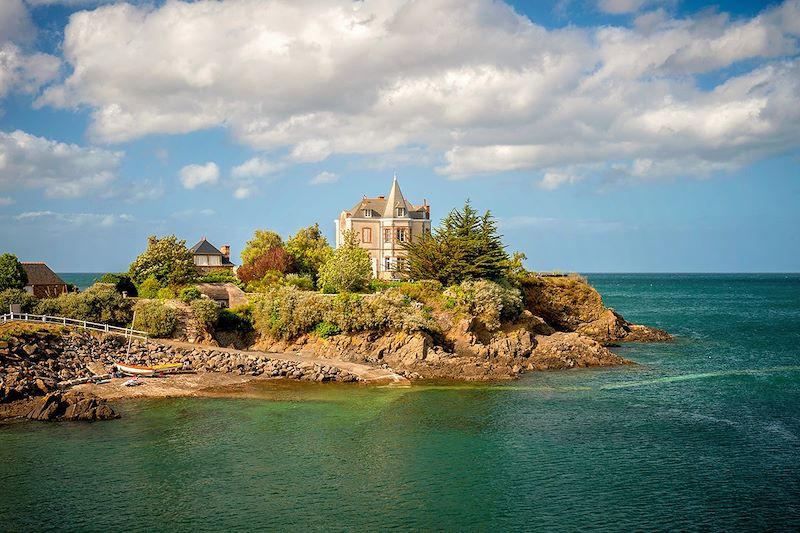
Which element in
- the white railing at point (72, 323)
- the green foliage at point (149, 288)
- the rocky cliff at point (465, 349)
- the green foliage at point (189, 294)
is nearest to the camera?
the rocky cliff at point (465, 349)

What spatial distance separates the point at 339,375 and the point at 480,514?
21120 mm

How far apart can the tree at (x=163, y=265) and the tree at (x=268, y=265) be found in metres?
6.46

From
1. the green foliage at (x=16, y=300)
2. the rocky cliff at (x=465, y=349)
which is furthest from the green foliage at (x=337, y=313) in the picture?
the green foliage at (x=16, y=300)

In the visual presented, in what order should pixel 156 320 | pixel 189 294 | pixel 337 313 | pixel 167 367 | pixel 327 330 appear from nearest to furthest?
pixel 167 367 → pixel 156 320 → pixel 327 330 → pixel 337 313 → pixel 189 294

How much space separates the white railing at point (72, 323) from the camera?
47625mm

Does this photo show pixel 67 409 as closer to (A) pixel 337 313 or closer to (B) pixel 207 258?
(A) pixel 337 313

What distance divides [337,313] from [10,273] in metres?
25.5

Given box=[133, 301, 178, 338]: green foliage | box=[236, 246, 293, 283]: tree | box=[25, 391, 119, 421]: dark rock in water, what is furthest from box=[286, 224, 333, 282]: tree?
box=[25, 391, 119, 421]: dark rock in water

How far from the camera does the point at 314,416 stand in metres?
34.8

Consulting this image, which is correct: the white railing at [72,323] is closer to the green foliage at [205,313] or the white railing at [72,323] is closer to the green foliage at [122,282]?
the green foliage at [205,313]

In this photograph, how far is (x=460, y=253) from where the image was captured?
187 ft

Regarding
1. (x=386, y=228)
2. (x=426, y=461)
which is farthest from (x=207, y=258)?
(x=426, y=461)

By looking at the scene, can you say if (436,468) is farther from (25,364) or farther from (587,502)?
(25,364)

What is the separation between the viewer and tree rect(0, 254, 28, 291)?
53.6 m
